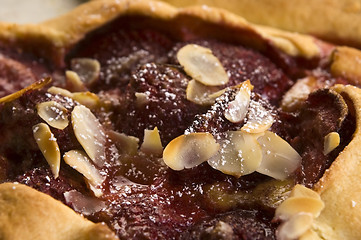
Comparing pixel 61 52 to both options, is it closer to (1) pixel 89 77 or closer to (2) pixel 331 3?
(1) pixel 89 77

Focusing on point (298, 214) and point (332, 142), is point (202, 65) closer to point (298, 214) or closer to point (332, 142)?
point (332, 142)

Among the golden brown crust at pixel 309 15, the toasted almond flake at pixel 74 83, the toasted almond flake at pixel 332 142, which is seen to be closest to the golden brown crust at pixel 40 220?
the toasted almond flake at pixel 74 83

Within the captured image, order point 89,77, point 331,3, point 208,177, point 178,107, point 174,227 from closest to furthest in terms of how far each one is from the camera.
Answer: point 174,227 → point 208,177 → point 178,107 → point 89,77 → point 331,3

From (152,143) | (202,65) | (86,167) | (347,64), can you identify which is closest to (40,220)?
(86,167)

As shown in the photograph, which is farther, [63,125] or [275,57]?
[275,57]

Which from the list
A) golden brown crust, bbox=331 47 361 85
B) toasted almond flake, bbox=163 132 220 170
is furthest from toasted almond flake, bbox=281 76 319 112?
toasted almond flake, bbox=163 132 220 170

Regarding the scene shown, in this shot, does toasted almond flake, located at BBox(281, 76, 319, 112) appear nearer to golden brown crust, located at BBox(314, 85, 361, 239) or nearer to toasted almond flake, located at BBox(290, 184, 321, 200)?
golden brown crust, located at BBox(314, 85, 361, 239)

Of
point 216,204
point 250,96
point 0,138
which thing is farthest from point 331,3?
point 0,138
